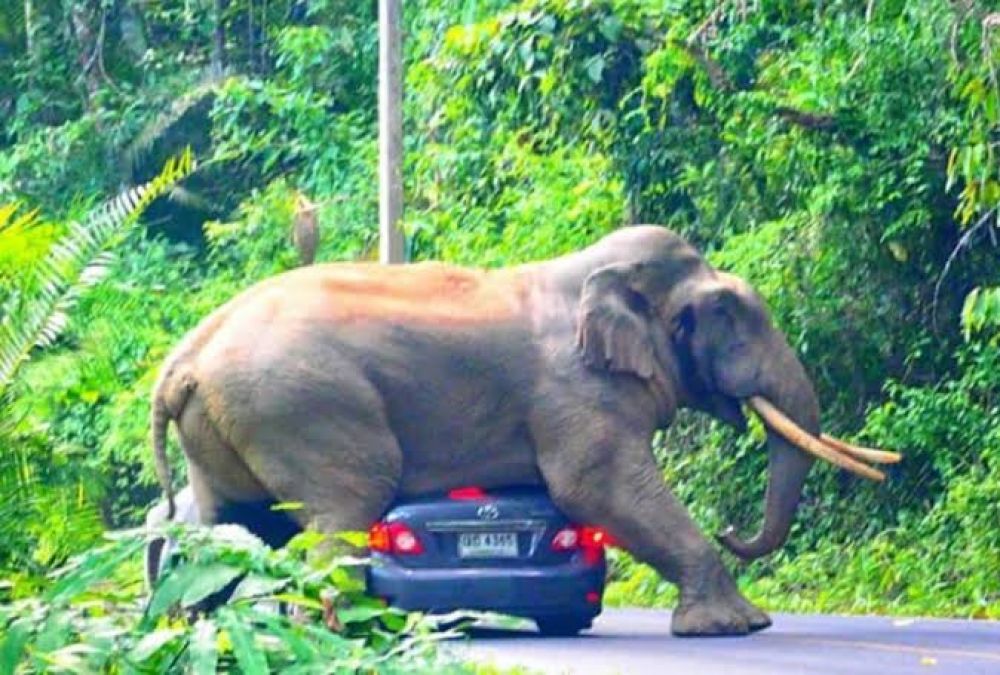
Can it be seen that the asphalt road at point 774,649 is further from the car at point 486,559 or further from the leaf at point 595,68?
the leaf at point 595,68

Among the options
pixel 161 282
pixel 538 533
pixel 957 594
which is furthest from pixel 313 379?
pixel 161 282

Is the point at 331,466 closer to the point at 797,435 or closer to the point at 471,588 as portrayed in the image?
the point at 471,588

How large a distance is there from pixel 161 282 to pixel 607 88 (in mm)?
9792

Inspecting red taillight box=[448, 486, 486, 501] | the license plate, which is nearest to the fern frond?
red taillight box=[448, 486, 486, 501]

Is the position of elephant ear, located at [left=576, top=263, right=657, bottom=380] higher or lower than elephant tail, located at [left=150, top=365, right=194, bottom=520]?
higher

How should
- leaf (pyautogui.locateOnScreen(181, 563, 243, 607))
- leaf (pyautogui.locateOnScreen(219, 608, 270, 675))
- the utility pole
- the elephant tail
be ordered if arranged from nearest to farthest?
leaf (pyautogui.locateOnScreen(219, 608, 270, 675)) → leaf (pyautogui.locateOnScreen(181, 563, 243, 607)) → the elephant tail → the utility pole

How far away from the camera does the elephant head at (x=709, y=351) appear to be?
18.4 m

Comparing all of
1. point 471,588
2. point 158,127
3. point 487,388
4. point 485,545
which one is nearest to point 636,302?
point 487,388

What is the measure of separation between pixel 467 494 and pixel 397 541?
763 millimetres

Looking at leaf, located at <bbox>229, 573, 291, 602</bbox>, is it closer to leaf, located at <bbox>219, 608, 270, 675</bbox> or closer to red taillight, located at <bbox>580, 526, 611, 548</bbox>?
leaf, located at <bbox>219, 608, 270, 675</bbox>

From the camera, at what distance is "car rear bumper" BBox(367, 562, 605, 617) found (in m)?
16.6

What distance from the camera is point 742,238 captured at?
1028 inches

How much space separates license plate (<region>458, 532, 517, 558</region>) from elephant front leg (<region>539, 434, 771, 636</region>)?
91 cm

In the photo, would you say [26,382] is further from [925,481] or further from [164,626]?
[925,481]
